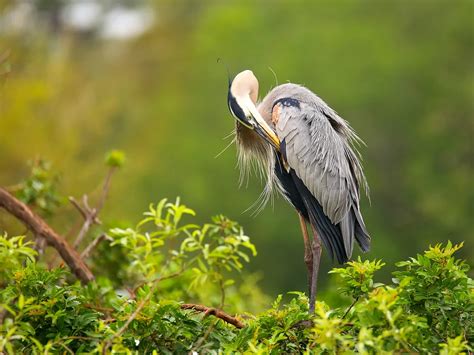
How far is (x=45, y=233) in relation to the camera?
6.79 metres

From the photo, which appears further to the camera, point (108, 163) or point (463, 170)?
point (463, 170)

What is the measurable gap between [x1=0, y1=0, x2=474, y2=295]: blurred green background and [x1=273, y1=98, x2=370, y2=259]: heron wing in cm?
1714

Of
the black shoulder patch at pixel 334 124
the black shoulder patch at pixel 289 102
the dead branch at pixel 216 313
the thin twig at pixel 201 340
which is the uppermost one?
the black shoulder patch at pixel 289 102

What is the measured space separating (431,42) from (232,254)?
3363 cm

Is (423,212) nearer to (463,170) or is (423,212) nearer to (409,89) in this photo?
(463,170)

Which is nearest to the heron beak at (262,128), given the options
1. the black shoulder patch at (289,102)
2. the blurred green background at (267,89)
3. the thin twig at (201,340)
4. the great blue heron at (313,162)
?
the great blue heron at (313,162)

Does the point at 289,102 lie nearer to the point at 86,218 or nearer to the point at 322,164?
the point at 322,164

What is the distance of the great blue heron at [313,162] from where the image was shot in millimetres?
6770

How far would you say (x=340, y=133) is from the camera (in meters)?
7.11

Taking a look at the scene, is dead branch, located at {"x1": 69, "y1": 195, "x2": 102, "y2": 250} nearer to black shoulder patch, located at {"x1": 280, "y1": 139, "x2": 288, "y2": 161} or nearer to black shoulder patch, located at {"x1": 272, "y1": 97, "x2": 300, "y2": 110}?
black shoulder patch, located at {"x1": 280, "y1": 139, "x2": 288, "y2": 161}

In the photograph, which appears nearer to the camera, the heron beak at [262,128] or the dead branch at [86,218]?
the heron beak at [262,128]

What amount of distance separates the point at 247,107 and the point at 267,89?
2305cm

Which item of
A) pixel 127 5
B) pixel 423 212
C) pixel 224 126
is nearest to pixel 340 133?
pixel 423 212

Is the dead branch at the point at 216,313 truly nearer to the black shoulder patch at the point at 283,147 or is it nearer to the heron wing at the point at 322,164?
the heron wing at the point at 322,164
